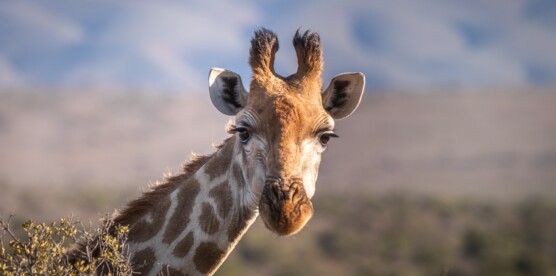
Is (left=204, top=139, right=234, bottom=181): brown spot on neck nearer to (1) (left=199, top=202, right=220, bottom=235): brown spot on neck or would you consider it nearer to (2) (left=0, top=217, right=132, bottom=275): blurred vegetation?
(1) (left=199, top=202, right=220, bottom=235): brown spot on neck

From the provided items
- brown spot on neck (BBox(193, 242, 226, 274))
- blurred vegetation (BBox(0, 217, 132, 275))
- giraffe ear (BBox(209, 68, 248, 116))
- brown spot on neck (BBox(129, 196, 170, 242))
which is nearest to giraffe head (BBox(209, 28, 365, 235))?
giraffe ear (BBox(209, 68, 248, 116))

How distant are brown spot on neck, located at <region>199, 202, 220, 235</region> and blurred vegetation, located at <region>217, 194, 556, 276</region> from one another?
21928 mm

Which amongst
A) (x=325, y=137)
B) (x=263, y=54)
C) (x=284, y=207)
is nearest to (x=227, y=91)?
(x=263, y=54)

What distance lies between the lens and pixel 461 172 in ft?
357

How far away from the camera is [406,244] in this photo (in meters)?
46.8

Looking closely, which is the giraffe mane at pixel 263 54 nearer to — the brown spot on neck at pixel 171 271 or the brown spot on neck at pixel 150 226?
the brown spot on neck at pixel 150 226

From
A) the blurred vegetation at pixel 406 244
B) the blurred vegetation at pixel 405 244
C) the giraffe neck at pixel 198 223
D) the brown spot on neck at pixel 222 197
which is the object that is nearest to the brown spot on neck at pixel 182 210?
the giraffe neck at pixel 198 223

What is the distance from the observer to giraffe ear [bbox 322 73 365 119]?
8.99m

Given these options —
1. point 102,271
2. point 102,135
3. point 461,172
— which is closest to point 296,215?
point 102,271

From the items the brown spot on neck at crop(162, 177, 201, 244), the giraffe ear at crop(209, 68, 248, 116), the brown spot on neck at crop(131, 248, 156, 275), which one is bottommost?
the brown spot on neck at crop(131, 248, 156, 275)

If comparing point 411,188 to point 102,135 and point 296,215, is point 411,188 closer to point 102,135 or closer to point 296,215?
point 102,135

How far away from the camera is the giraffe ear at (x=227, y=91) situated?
8672 mm

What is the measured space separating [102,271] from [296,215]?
6.59ft

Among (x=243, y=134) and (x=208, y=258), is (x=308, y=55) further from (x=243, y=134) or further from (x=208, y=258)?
(x=208, y=258)
